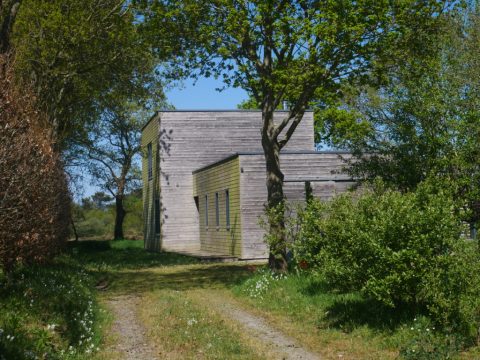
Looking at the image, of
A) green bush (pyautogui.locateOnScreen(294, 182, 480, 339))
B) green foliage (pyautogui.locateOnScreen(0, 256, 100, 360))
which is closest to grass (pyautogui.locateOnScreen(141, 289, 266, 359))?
green foliage (pyautogui.locateOnScreen(0, 256, 100, 360))

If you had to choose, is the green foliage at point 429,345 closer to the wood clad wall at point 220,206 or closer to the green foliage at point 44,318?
the green foliage at point 44,318

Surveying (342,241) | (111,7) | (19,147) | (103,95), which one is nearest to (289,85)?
(342,241)

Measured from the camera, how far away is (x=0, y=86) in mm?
11008

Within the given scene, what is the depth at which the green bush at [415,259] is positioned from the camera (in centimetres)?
929

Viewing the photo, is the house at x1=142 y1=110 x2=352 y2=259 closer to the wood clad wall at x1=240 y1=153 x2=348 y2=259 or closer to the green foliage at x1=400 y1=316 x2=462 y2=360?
the wood clad wall at x1=240 y1=153 x2=348 y2=259

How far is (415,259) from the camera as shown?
9359mm

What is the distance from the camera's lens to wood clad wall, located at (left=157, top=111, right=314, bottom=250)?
113 feet

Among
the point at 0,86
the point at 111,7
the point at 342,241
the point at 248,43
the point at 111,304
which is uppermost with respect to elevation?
the point at 111,7

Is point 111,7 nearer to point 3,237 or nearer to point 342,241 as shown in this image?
point 3,237

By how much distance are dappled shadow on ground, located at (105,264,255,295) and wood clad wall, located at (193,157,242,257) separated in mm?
2528

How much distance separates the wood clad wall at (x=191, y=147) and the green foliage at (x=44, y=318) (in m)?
19.6

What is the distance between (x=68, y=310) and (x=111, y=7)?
16.1 m

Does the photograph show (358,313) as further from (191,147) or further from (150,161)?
(150,161)

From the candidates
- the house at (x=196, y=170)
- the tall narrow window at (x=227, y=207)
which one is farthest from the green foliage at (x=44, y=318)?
the house at (x=196, y=170)
